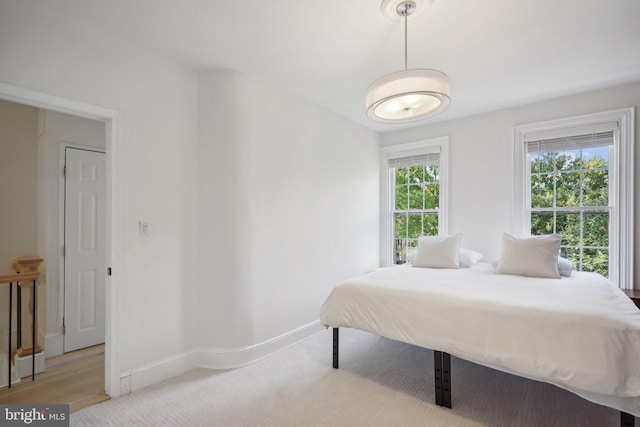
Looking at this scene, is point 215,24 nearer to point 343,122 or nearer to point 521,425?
point 343,122

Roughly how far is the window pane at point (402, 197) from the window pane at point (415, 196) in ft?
0.21

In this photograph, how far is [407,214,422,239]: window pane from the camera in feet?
14.8

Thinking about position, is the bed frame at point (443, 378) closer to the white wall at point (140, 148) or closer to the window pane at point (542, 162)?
the white wall at point (140, 148)

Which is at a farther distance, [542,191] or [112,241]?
[542,191]

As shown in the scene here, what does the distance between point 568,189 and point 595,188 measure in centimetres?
23

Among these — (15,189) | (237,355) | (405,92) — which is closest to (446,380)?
(237,355)

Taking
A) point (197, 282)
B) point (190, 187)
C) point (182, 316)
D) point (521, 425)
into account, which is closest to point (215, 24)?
point (190, 187)

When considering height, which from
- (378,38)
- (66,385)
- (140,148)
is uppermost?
(378,38)

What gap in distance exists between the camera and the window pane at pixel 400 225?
15.3ft

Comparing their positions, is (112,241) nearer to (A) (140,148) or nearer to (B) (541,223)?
(A) (140,148)

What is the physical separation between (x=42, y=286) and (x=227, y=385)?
2210mm

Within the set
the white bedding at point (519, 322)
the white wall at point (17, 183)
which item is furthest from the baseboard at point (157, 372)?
the white wall at point (17, 183)

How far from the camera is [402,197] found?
15.4ft

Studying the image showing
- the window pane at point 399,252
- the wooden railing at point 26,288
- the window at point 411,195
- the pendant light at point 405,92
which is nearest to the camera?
the pendant light at point 405,92
